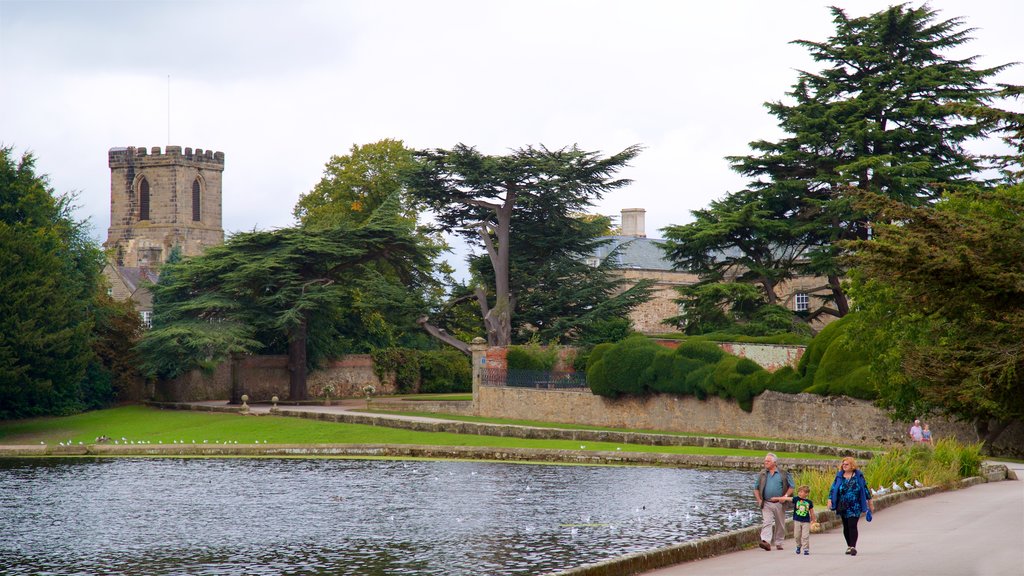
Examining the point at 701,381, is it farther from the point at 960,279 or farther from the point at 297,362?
the point at 960,279

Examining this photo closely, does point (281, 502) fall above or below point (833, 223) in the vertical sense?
below

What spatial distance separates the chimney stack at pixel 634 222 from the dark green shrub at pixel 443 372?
67.0 feet

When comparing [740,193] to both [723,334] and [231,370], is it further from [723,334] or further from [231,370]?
[231,370]

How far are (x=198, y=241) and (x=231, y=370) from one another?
4831 cm

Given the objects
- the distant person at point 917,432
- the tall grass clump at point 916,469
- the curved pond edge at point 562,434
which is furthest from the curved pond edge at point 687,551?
the curved pond edge at point 562,434

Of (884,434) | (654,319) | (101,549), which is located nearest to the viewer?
(101,549)

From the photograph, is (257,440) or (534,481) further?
(257,440)

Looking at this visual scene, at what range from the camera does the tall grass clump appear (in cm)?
1980

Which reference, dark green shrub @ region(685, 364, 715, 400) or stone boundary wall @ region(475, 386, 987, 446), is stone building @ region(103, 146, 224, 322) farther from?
dark green shrub @ region(685, 364, 715, 400)

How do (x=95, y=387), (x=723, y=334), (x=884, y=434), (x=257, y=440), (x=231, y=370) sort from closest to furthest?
1. (x=884, y=434)
2. (x=257, y=440)
3. (x=723, y=334)
4. (x=95, y=387)
5. (x=231, y=370)

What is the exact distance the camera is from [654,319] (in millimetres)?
68125

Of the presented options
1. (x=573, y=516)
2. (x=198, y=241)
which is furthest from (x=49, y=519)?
(x=198, y=241)

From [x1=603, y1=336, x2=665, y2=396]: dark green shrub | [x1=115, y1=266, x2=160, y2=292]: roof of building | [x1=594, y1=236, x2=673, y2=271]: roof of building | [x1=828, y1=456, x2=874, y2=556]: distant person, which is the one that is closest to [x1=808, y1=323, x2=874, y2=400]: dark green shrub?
[x1=603, y1=336, x2=665, y2=396]: dark green shrub

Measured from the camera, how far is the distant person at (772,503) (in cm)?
1496
